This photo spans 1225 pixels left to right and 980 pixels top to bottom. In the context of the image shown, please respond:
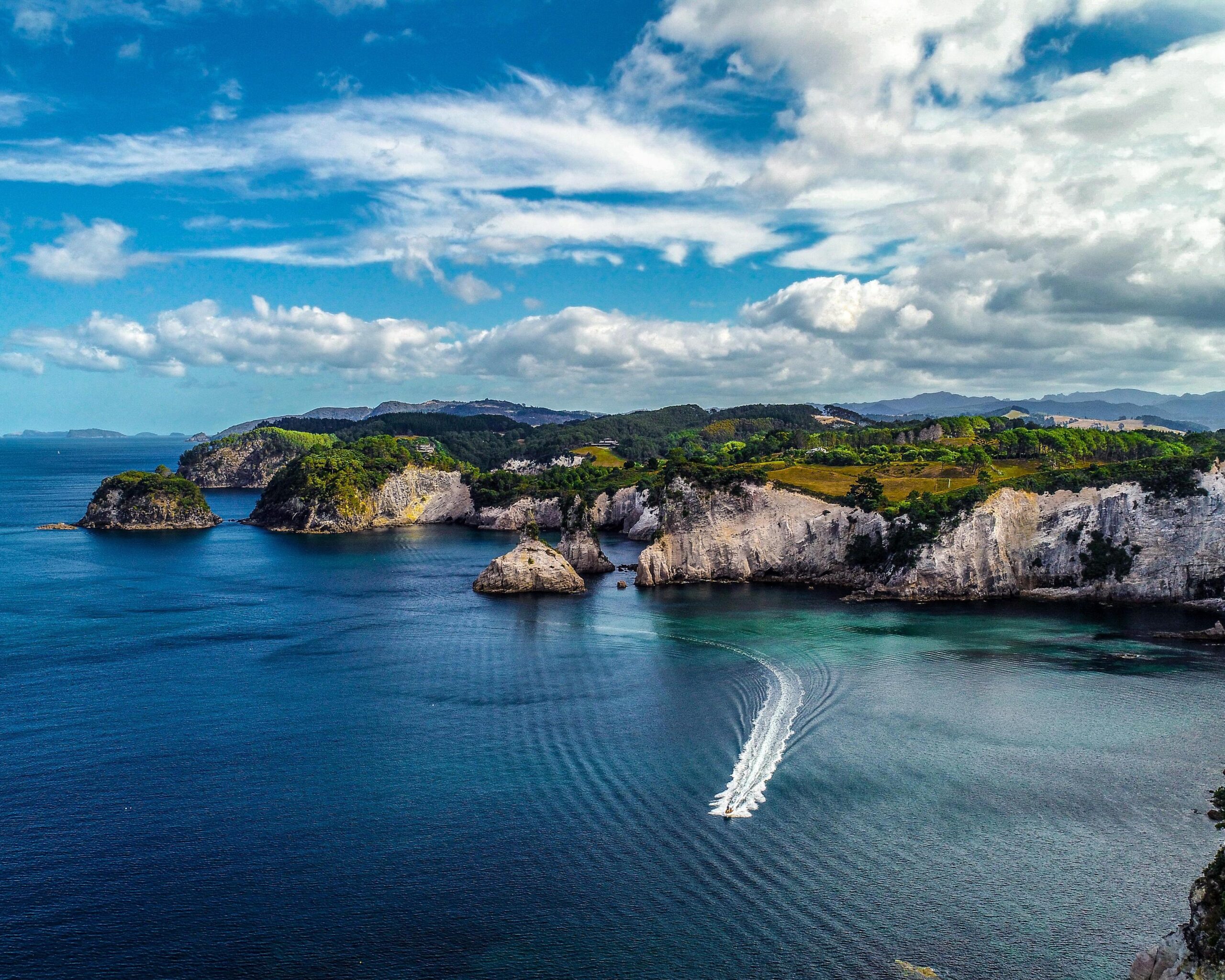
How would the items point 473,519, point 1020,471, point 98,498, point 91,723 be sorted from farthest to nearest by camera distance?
point 473,519 → point 98,498 → point 1020,471 → point 91,723

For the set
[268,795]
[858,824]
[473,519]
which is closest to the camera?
[858,824]

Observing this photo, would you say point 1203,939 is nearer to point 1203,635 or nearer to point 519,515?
point 1203,635

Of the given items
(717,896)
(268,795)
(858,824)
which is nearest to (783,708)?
(858,824)

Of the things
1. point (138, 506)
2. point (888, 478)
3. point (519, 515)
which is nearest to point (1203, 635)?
point (888, 478)

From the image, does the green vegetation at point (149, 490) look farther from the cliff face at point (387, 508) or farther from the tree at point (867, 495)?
the tree at point (867, 495)

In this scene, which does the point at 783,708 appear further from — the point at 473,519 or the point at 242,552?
the point at 473,519

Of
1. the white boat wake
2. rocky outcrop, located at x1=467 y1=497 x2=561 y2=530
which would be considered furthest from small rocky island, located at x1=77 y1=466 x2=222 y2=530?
the white boat wake
